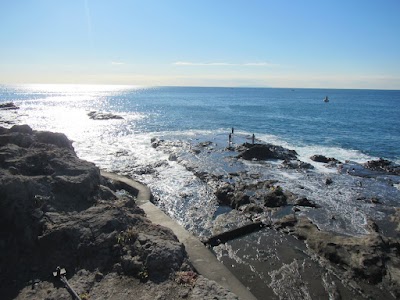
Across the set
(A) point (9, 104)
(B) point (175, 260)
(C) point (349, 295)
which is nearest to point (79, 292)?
(B) point (175, 260)

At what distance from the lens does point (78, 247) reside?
37.9ft

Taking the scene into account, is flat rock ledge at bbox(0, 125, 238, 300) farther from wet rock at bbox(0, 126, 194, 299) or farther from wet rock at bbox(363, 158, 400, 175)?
wet rock at bbox(363, 158, 400, 175)

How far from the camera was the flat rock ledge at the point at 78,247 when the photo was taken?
404 inches

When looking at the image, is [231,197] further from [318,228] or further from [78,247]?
[78,247]

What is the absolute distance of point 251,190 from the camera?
88.7ft

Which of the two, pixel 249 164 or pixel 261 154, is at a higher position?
pixel 261 154

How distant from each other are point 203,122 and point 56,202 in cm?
6130

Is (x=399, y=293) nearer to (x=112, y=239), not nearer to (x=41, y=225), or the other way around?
(x=112, y=239)

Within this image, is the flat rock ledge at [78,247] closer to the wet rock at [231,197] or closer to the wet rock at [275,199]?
the wet rock at [231,197]

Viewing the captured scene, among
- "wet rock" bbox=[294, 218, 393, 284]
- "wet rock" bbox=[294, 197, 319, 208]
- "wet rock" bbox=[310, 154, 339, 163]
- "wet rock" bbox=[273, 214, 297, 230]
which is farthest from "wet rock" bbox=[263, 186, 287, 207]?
"wet rock" bbox=[310, 154, 339, 163]

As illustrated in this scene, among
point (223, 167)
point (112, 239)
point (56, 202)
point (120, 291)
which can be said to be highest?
point (56, 202)

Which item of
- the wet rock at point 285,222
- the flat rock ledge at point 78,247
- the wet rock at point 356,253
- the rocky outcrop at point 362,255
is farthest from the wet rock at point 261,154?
the flat rock ledge at point 78,247

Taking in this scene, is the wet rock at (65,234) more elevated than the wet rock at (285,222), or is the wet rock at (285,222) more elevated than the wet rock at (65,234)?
the wet rock at (65,234)

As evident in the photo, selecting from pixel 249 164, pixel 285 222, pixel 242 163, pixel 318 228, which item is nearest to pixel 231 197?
pixel 285 222
